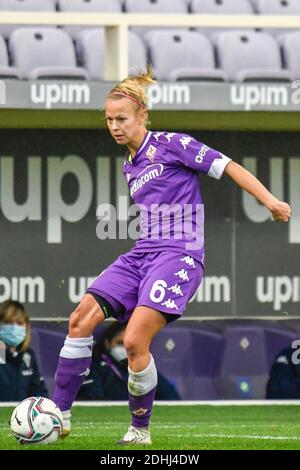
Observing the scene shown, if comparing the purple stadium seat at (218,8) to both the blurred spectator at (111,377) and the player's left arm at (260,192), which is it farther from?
the player's left arm at (260,192)

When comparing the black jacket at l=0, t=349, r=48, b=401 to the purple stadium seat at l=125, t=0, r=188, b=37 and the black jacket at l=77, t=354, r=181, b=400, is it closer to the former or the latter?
the black jacket at l=77, t=354, r=181, b=400

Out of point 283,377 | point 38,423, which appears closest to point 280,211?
point 38,423

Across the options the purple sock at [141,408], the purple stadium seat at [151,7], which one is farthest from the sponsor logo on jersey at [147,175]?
the purple stadium seat at [151,7]

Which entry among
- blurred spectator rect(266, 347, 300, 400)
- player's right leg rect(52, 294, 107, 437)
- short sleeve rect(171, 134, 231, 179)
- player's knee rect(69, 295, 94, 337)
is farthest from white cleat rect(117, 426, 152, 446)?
blurred spectator rect(266, 347, 300, 400)

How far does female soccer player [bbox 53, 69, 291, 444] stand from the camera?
6703 mm

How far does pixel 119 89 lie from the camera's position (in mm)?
6961

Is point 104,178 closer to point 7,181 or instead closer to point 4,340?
point 7,181

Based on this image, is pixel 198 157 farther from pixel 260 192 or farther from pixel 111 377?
pixel 111 377

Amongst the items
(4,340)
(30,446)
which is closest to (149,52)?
(4,340)

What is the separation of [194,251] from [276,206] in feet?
1.96

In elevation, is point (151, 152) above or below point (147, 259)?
above

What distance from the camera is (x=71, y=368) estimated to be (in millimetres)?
6805

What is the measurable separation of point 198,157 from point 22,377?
15.2 feet

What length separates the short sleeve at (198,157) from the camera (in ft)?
22.4
